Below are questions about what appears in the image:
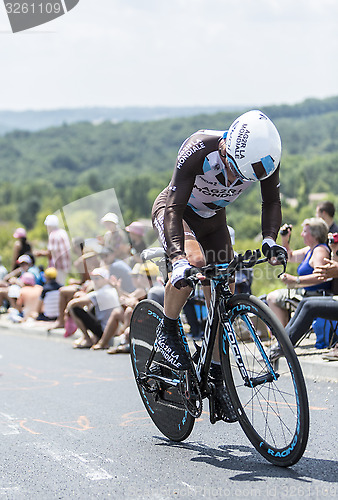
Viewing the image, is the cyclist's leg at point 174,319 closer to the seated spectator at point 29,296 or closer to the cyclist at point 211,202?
the cyclist at point 211,202

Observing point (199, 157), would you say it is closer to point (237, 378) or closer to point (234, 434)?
point (237, 378)

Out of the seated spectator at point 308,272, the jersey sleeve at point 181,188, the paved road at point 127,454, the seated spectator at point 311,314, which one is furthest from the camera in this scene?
the seated spectator at point 308,272

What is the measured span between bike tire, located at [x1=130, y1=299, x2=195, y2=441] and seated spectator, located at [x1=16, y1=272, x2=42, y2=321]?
9.50 m

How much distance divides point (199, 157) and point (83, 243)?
8.55 meters

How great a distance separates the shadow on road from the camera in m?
3.89

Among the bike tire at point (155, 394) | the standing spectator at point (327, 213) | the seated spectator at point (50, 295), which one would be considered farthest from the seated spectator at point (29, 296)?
the bike tire at point (155, 394)

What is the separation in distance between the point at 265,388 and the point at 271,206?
110 cm

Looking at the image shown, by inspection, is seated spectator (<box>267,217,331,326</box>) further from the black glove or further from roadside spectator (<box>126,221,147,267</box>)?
the black glove

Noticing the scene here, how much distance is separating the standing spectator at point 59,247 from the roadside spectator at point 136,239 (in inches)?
99.8

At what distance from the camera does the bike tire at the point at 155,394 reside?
476cm

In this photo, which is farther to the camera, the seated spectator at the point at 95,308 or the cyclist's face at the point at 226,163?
the seated spectator at the point at 95,308

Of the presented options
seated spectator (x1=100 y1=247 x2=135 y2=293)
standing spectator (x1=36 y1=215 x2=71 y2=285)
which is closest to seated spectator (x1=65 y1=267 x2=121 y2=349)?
seated spectator (x1=100 y1=247 x2=135 y2=293)

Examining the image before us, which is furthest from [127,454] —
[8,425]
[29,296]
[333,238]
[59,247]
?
[29,296]

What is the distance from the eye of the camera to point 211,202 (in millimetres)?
4672
